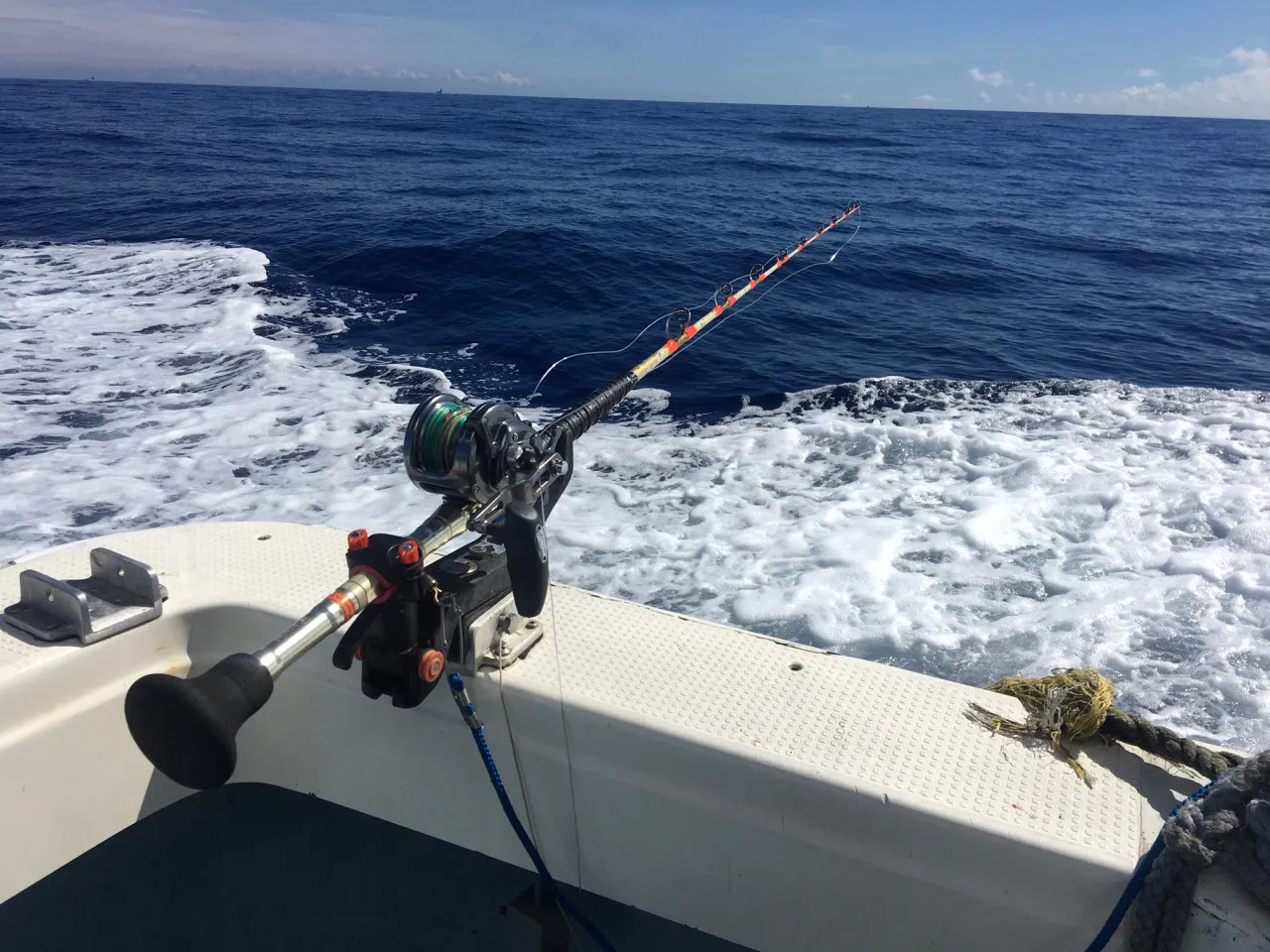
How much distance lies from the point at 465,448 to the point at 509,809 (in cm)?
79

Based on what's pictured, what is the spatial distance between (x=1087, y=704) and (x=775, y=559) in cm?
254

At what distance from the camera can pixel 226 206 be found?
1377 cm

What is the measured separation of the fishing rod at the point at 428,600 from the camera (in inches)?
43.1

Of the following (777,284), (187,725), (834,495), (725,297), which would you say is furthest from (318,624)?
(777,284)

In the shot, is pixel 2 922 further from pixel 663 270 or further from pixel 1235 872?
pixel 663 270

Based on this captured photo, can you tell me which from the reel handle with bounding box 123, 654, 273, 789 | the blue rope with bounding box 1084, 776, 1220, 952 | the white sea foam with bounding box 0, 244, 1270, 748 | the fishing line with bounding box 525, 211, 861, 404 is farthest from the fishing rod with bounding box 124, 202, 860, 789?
the white sea foam with bounding box 0, 244, 1270, 748

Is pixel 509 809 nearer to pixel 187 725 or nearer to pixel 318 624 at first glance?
pixel 318 624

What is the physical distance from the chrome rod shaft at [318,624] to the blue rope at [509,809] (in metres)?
0.36

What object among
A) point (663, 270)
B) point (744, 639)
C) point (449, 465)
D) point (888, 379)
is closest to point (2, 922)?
point (449, 465)

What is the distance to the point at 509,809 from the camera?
1843mm

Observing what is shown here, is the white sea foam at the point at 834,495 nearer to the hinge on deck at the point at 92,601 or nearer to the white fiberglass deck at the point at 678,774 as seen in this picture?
the white fiberglass deck at the point at 678,774

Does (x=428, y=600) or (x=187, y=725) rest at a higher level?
(x=187, y=725)

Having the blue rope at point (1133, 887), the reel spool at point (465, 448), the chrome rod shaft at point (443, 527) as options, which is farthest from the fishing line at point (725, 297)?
the blue rope at point (1133, 887)

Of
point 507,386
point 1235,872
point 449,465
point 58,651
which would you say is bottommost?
point 507,386
